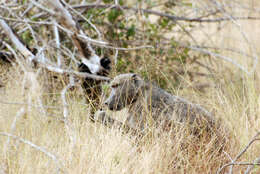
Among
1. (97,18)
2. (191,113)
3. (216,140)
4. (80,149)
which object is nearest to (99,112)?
(80,149)

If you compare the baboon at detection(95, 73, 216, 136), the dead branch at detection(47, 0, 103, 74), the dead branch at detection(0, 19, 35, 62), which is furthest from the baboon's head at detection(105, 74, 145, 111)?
the dead branch at detection(0, 19, 35, 62)

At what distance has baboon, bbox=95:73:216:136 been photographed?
298cm

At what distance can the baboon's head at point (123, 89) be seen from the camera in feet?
9.86

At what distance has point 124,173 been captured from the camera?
250 cm

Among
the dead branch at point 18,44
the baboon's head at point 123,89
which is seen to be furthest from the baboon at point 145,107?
the dead branch at point 18,44

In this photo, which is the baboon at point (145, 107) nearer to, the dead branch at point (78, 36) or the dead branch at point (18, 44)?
the dead branch at point (78, 36)

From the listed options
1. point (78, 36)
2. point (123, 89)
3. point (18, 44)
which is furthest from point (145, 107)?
point (18, 44)

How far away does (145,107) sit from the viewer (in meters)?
2.95

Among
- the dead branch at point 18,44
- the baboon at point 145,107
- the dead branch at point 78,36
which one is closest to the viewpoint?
the baboon at point 145,107

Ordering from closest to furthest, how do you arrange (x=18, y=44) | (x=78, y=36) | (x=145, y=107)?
(x=145, y=107), (x=78, y=36), (x=18, y=44)

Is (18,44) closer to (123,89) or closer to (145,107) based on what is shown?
(123,89)

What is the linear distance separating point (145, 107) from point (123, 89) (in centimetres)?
27

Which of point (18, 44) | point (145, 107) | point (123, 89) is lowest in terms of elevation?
point (145, 107)

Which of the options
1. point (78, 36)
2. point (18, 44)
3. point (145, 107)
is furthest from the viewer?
point (18, 44)
